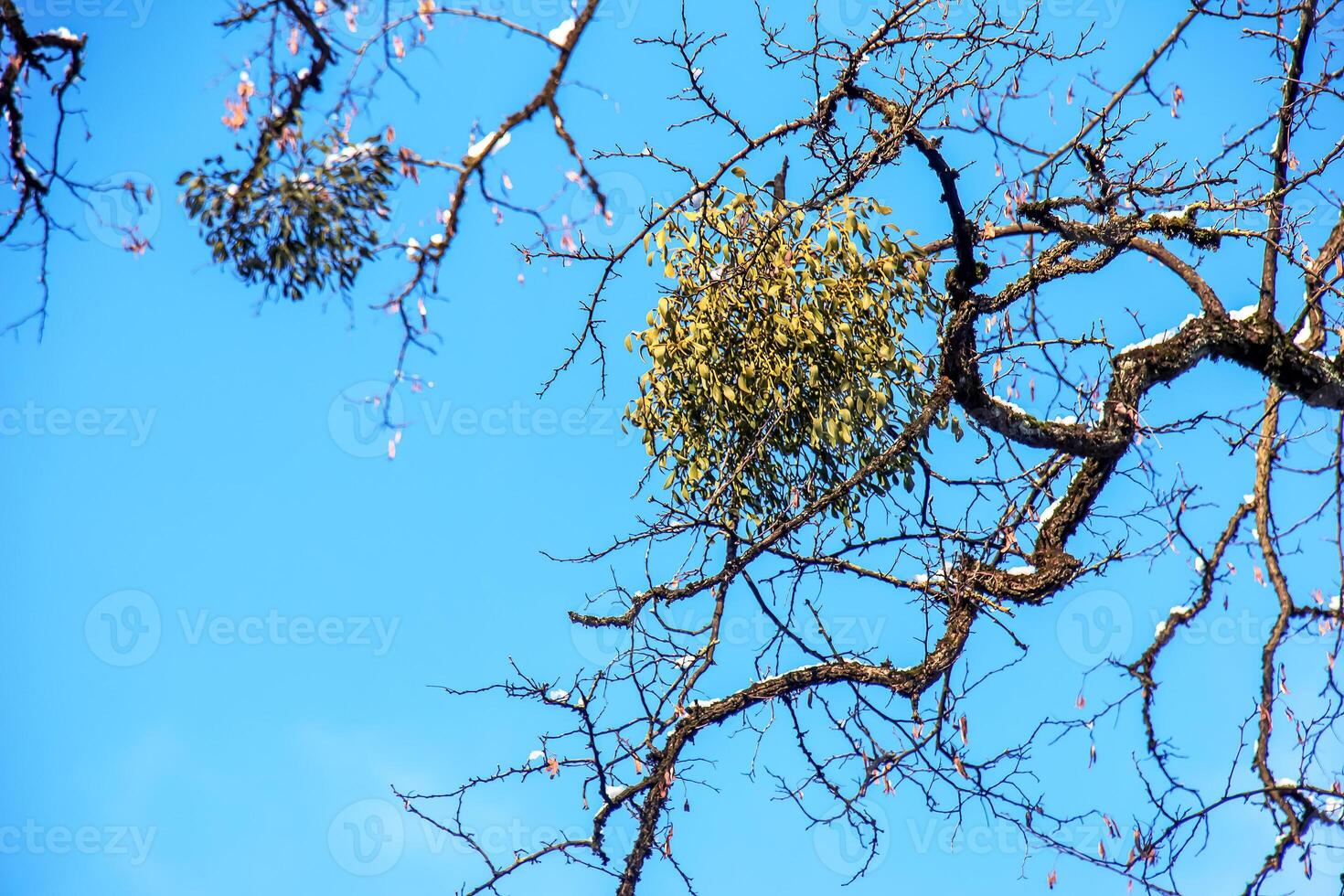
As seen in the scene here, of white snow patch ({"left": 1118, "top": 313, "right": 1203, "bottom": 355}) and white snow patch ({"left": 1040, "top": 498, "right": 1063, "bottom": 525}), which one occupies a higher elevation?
white snow patch ({"left": 1118, "top": 313, "right": 1203, "bottom": 355})

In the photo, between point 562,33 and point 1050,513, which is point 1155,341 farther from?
point 562,33

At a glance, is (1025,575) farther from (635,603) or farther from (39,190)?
(39,190)

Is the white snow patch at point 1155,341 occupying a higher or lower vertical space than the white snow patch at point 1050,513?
higher

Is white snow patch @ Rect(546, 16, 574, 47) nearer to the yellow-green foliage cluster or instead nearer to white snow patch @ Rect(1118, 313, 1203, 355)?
the yellow-green foliage cluster

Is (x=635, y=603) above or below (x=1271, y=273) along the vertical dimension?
below

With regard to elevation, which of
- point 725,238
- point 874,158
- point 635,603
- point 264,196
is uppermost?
point 725,238

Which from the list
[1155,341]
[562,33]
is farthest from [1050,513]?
[562,33]

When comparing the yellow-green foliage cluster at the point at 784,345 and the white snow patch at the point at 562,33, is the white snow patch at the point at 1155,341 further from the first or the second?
the white snow patch at the point at 562,33

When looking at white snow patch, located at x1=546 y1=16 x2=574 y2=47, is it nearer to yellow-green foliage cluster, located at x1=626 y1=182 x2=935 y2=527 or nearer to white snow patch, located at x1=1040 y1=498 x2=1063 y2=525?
yellow-green foliage cluster, located at x1=626 y1=182 x2=935 y2=527

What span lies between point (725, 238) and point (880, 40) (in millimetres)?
859

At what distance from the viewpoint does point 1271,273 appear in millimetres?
5043

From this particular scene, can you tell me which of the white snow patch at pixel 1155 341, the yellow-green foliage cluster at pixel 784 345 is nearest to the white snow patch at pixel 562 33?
the yellow-green foliage cluster at pixel 784 345

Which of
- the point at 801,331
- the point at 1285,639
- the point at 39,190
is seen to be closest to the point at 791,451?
the point at 801,331

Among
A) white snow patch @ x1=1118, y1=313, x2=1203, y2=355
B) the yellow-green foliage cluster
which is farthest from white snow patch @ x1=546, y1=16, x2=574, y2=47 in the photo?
white snow patch @ x1=1118, y1=313, x2=1203, y2=355
